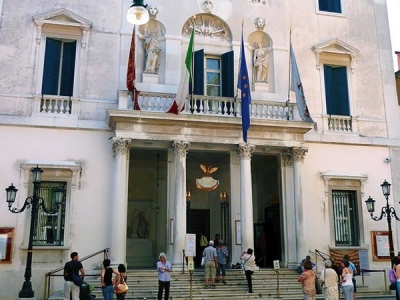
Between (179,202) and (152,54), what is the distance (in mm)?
6271

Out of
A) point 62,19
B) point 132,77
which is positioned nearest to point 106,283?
point 132,77

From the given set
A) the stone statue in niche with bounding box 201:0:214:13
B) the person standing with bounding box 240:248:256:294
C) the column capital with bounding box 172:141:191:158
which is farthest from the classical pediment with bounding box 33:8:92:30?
the person standing with bounding box 240:248:256:294

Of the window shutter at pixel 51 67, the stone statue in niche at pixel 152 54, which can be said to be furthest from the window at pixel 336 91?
the window shutter at pixel 51 67

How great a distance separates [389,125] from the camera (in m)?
22.1

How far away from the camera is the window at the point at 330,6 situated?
23.1 m

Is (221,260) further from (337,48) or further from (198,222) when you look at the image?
(337,48)

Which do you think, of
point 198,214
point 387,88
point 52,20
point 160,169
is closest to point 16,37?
point 52,20

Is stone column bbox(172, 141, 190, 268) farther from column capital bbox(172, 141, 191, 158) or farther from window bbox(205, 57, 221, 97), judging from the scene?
window bbox(205, 57, 221, 97)

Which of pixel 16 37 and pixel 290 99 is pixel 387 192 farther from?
pixel 16 37

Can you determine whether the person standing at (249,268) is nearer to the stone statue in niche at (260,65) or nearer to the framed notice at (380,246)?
the framed notice at (380,246)

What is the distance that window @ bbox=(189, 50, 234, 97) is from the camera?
20.6m

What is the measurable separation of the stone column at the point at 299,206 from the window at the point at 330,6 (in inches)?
306

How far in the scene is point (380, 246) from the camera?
2053 centimetres

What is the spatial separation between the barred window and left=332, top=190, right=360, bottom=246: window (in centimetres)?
1109
